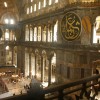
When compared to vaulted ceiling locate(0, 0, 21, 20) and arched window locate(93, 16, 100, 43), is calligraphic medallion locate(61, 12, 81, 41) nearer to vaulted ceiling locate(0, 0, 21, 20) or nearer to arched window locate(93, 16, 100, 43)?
arched window locate(93, 16, 100, 43)

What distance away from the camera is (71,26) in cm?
1600

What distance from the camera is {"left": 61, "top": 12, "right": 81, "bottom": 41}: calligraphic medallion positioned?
15.2m

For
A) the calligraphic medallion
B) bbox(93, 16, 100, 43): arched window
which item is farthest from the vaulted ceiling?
the calligraphic medallion

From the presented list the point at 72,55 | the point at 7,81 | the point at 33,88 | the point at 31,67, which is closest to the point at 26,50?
the point at 31,67

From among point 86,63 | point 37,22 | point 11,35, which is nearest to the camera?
point 86,63

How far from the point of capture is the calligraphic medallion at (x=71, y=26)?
49.8ft

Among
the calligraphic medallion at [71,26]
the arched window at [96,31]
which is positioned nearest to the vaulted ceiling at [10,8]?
the arched window at [96,31]

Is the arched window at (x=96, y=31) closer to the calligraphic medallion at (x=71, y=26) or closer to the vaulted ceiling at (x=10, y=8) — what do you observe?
the calligraphic medallion at (x=71, y=26)

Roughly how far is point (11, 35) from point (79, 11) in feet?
68.1

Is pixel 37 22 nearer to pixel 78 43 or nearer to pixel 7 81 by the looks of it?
pixel 7 81

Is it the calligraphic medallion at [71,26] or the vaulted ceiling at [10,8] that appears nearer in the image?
the calligraphic medallion at [71,26]

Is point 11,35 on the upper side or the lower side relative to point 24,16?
lower

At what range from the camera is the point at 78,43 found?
60.8ft

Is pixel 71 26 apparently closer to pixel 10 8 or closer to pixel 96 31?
pixel 96 31
